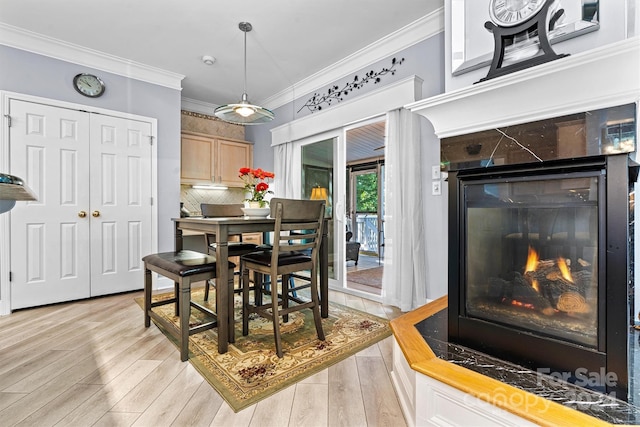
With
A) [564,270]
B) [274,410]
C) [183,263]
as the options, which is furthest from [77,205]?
[564,270]

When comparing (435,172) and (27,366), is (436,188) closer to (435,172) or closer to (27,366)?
(435,172)

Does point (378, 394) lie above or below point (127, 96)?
below

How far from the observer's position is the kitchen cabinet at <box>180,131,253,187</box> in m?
4.35

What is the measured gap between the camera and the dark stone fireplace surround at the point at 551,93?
1.00m

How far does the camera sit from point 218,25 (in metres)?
2.83

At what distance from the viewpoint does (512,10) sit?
4.56 feet

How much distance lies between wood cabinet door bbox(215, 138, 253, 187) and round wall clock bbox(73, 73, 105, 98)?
1.59m

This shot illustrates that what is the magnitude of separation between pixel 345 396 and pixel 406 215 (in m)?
1.78

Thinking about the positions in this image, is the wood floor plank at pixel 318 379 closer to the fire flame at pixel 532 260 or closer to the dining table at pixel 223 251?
the dining table at pixel 223 251

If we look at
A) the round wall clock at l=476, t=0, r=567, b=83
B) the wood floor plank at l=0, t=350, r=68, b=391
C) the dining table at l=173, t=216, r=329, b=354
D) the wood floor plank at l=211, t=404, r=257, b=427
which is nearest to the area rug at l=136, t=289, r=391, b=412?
the wood floor plank at l=211, t=404, r=257, b=427

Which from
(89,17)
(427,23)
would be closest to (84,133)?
(89,17)

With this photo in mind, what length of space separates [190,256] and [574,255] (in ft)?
7.76

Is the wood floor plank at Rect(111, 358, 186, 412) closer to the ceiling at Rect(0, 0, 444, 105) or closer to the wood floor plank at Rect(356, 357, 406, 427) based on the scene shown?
the wood floor plank at Rect(356, 357, 406, 427)

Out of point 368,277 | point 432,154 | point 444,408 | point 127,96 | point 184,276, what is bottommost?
point 368,277
